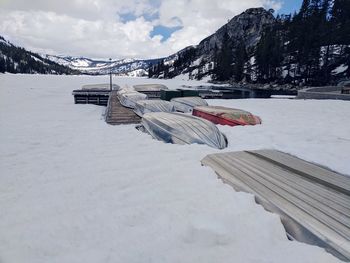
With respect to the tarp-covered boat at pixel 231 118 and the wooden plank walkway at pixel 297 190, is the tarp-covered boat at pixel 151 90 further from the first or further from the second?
the wooden plank walkway at pixel 297 190

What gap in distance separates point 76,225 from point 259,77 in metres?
71.4

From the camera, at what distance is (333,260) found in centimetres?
277

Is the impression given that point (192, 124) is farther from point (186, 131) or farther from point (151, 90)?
point (151, 90)

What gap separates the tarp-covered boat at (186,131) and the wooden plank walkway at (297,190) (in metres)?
1.65

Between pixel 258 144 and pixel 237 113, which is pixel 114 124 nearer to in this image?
pixel 237 113

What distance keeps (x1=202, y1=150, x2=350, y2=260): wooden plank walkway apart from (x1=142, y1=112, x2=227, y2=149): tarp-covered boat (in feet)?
5.40

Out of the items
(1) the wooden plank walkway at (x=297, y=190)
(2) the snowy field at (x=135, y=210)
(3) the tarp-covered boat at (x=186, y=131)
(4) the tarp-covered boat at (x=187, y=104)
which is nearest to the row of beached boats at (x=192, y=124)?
(3) the tarp-covered boat at (x=186, y=131)

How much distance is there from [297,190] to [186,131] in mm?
4558

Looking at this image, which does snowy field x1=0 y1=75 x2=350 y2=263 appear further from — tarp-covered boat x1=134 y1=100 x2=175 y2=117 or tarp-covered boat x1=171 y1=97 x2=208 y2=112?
tarp-covered boat x1=171 y1=97 x2=208 y2=112

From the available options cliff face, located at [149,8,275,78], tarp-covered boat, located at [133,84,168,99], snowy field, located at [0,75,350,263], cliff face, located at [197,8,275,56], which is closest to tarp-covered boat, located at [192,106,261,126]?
snowy field, located at [0,75,350,263]

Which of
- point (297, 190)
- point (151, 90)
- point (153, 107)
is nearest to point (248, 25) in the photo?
point (151, 90)

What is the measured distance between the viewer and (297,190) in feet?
14.4

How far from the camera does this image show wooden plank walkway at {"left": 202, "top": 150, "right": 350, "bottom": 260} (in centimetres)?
321

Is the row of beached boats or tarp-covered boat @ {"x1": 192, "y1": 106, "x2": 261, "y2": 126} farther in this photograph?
tarp-covered boat @ {"x1": 192, "y1": 106, "x2": 261, "y2": 126}
